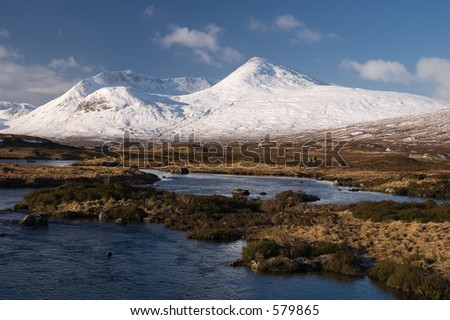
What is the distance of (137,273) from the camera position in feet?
90.4

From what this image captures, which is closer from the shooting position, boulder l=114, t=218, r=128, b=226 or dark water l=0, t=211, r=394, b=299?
dark water l=0, t=211, r=394, b=299

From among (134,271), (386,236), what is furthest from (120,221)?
(386,236)

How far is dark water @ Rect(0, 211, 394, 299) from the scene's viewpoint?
2406 centimetres

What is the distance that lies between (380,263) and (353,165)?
349ft

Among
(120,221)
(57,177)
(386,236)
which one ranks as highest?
(57,177)

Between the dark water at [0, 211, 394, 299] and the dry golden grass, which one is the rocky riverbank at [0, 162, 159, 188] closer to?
the dark water at [0, 211, 394, 299]

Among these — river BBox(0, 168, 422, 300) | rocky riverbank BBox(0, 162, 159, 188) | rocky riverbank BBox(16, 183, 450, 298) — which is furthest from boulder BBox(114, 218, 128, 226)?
rocky riverbank BBox(0, 162, 159, 188)

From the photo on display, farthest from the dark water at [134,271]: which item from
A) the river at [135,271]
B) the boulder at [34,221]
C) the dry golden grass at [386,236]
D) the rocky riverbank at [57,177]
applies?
the rocky riverbank at [57,177]

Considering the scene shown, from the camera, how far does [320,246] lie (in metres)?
31.3

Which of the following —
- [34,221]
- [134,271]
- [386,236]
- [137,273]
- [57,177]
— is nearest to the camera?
[137,273]

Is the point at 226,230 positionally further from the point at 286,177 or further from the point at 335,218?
the point at 286,177

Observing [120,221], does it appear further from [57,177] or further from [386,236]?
[57,177]
